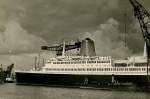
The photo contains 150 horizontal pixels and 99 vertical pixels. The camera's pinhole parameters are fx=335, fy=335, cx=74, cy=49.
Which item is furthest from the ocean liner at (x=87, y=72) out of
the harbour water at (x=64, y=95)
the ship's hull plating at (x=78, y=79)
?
the harbour water at (x=64, y=95)

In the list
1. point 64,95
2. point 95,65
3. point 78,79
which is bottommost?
point 64,95

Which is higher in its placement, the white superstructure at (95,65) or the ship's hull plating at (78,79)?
the white superstructure at (95,65)

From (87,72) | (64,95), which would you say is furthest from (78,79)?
(64,95)

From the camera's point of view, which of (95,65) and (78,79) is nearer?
(95,65)

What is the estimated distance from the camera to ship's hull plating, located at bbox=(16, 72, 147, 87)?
74.3 m

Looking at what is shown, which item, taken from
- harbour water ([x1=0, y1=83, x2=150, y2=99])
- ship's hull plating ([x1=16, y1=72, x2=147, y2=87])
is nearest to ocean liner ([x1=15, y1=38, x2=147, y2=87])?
ship's hull plating ([x1=16, y1=72, x2=147, y2=87])

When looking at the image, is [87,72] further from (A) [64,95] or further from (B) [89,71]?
(A) [64,95]

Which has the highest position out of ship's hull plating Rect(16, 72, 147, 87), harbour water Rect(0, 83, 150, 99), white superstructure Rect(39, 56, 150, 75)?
Result: white superstructure Rect(39, 56, 150, 75)

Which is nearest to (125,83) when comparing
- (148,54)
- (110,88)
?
(110,88)

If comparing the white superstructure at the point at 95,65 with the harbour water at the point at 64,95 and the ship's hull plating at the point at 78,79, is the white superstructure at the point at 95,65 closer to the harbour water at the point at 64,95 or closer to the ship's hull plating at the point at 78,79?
the ship's hull plating at the point at 78,79

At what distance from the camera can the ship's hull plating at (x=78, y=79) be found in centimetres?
7431

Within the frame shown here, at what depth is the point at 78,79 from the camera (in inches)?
3209

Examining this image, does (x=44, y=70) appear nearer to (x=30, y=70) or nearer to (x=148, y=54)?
(x=30, y=70)

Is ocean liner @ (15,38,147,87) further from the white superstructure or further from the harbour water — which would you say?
the harbour water
